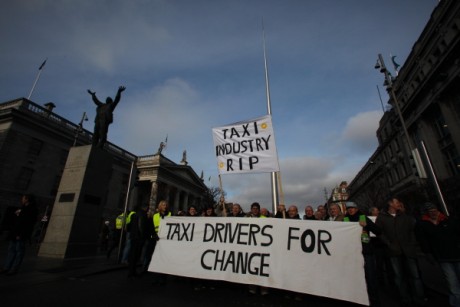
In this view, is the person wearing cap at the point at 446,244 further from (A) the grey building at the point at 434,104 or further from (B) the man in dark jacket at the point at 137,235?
(A) the grey building at the point at 434,104

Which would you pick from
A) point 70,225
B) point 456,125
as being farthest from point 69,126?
point 456,125

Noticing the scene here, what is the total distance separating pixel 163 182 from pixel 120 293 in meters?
39.3

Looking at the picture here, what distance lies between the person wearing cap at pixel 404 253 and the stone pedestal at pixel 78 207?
30.2 ft

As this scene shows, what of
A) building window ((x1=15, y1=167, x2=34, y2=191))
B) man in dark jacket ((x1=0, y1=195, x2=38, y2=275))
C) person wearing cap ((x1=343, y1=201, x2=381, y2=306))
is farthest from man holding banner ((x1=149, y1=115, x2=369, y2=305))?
building window ((x1=15, y1=167, x2=34, y2=191))

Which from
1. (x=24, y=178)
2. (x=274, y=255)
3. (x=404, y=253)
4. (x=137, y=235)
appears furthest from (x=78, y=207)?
(x=24, y=178)

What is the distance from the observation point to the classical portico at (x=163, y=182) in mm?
41188

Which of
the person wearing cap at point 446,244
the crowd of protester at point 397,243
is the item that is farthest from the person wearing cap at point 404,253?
the person wearing cap at point 446,244

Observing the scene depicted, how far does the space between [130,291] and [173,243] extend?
1223 millimetres

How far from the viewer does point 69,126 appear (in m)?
29.1

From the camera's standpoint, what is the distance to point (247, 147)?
627 centimetres

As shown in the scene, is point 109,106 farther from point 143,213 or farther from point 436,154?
point 436,154

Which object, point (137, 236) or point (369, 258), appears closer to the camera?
point (369, 258)

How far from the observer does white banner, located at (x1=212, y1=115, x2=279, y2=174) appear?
19.4 ft

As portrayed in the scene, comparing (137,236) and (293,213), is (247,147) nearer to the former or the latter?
(293,213)
